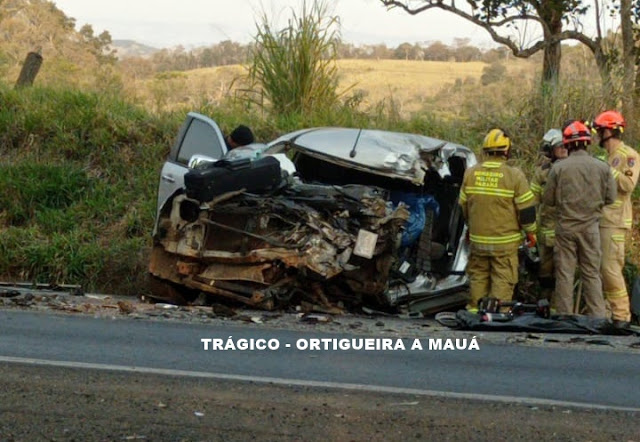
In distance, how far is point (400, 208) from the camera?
33.8 feet

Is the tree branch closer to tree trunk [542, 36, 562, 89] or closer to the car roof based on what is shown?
tree trunk [542, 36, 562, 89]

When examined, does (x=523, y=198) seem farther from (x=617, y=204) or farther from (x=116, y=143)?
(x=116, y=143)

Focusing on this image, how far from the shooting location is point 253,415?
5789mm

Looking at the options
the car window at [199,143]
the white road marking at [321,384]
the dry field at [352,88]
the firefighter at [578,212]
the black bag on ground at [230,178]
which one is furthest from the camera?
the dry field at [352,88]

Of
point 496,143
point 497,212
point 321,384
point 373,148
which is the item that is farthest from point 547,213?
point 321,384

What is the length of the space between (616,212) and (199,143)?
4.15m

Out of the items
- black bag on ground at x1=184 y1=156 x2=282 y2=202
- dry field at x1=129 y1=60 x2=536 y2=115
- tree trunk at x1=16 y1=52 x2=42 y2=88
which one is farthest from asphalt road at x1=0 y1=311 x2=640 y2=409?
tree trunk at x1=16 y1=52 x2=42 y2=88

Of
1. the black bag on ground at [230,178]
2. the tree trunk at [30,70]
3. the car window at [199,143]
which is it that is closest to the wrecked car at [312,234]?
the black bag on ground at [230,178]

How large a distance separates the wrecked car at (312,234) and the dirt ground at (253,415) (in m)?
3.70

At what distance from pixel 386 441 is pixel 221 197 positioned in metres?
5.06

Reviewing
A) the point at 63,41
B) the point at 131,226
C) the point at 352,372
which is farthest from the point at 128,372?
the point at 63,41

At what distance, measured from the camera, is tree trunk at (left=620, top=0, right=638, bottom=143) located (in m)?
15.0

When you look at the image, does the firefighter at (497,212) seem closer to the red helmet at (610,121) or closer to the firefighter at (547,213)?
the firefighter at (547,213)

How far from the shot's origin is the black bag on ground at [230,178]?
10.1m
